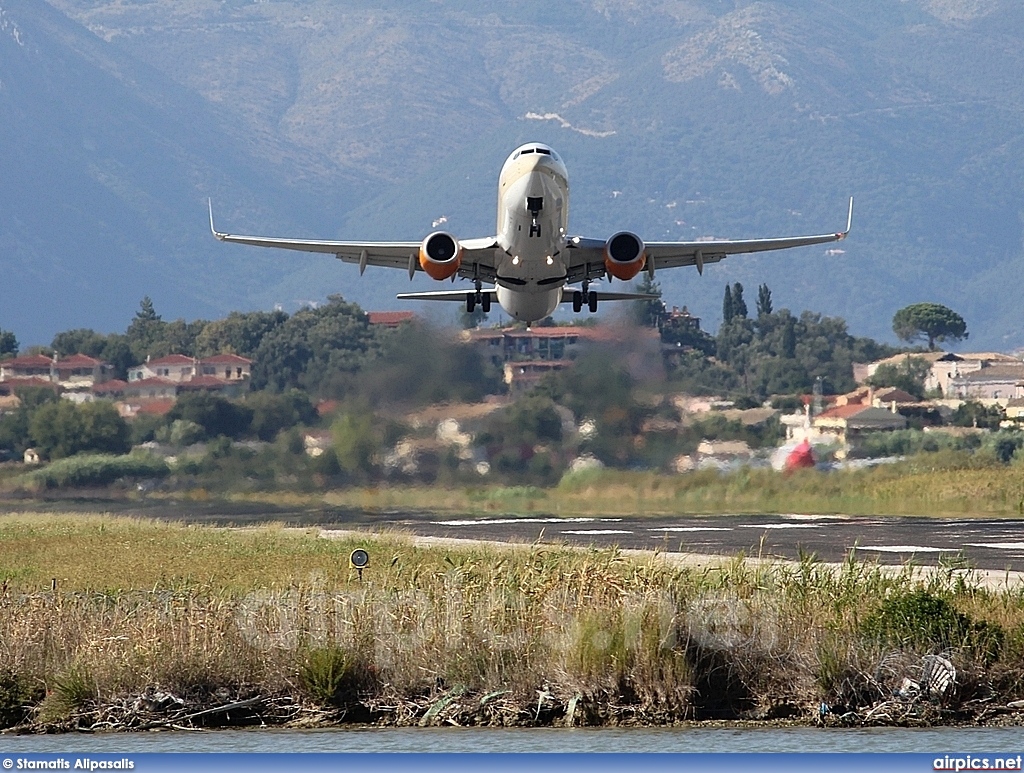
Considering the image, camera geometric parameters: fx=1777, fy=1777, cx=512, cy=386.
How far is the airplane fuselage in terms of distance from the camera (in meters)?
42.5

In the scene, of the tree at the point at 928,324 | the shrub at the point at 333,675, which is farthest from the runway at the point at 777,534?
the tree at the point at 928,324

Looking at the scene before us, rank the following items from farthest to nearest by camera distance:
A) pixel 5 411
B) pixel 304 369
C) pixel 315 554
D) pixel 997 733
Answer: pixel 5 411 < pixel 304 369 < pixel 315 554 < pixel 997 733

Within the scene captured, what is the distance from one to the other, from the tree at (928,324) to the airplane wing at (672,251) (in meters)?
145

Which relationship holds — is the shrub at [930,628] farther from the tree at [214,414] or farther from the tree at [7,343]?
the tree at [7,343]

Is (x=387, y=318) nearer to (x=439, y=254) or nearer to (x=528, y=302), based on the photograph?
(x=528, y=302)

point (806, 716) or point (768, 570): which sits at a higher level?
point (768, 570)

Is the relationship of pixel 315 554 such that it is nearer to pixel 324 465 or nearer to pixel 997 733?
pixel 324 465

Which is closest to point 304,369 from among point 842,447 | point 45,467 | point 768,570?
point 45,467

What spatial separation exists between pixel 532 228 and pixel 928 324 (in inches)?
6206

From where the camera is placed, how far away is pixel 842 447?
224 ft

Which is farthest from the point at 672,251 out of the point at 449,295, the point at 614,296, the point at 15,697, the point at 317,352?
the point at 15,697

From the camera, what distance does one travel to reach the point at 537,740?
79.7ft

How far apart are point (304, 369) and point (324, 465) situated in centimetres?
725

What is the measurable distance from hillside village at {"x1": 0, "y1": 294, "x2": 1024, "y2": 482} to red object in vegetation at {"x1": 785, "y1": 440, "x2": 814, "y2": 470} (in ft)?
1.45
